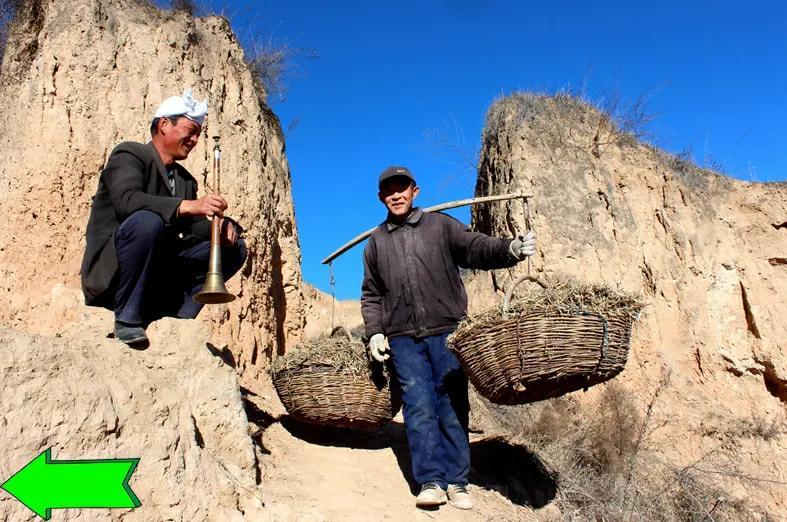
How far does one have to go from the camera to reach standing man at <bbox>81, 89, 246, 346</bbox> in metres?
3.64

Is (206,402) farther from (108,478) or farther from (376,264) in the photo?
(376,264)

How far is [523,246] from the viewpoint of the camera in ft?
13.1

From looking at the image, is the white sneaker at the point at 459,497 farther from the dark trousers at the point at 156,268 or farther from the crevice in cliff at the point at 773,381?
the crevice in cliff at the point at 773,381

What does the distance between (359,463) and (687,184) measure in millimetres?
5917

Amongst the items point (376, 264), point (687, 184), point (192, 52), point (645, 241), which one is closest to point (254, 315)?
point (376, 264)

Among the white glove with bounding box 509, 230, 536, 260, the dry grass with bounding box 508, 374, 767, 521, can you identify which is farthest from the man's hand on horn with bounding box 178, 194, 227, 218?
the dry grass with bounding box 508, 374, 767, 521

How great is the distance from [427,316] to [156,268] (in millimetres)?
1561

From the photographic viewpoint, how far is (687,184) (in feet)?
28.5

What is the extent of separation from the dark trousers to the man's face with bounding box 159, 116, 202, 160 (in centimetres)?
54

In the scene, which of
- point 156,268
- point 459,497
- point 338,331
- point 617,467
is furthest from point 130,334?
point 617,467

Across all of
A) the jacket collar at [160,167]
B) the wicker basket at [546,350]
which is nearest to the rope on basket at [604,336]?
the wicker basket at [546,350]

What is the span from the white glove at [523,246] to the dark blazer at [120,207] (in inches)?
67.0

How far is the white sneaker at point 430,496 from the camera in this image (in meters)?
4.03

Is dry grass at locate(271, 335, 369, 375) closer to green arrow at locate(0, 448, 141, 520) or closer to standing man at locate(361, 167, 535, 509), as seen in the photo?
standing man at locate(361, 167, 535, 509)
